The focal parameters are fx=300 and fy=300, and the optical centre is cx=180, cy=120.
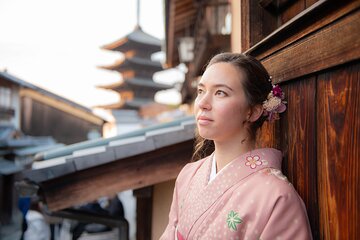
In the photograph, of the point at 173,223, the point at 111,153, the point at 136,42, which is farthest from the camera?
the point at 136,42

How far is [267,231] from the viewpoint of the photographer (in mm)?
1226

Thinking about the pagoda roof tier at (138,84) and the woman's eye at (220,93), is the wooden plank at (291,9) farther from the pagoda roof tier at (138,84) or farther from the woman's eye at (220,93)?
the pagoda roof tier at (138,84)

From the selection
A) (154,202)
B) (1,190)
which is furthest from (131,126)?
(154,202)

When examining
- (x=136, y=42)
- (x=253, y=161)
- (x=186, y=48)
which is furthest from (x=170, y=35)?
(x=136, y=42)

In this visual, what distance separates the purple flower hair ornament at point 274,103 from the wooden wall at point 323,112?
0.04m

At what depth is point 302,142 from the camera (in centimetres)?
142

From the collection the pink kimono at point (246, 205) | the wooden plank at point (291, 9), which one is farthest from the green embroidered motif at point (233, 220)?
the wooden plank at point (291, 9)

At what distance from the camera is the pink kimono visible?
4.01 feet

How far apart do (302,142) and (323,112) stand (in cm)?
21

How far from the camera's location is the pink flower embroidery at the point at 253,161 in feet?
4.92

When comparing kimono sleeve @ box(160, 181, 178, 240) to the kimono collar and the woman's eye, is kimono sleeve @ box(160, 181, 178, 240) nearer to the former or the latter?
the kimono collar

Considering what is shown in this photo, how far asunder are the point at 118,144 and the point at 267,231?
2.22m

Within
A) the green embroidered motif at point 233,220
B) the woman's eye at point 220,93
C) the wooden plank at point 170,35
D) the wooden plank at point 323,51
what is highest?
the wooden plank at point 170,35

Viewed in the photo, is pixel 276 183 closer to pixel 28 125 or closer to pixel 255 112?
pixel 255 112
